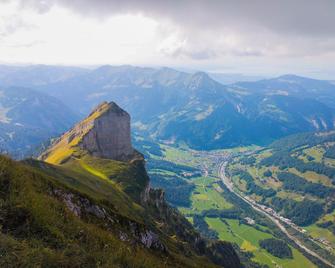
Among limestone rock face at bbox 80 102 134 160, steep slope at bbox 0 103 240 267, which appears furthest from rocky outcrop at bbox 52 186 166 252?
limestone rock face at bbox 80 102 134 160

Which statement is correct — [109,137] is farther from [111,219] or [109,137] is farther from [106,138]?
[111,219]

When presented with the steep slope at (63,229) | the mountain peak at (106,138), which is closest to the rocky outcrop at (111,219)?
the steep slope at (63,229)

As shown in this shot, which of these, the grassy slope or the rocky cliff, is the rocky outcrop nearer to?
the rocky cliff

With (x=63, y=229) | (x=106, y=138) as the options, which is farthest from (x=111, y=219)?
(x=106, y=138)

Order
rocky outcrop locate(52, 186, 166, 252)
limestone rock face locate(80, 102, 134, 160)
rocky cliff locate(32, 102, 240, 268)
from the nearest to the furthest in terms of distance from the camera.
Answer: rocky outcrop locate(52, 186, 166, 252), rocky cliff locate(32, 102, 240, 268), limestone rock face locate(80, 102, 134, 160)

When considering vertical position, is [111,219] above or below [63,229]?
below

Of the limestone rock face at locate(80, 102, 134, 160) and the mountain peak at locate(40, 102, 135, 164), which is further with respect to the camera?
the limestone rock face at locate(80, 102, 134, 160)

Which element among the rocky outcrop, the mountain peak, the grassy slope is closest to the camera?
the grassy slope

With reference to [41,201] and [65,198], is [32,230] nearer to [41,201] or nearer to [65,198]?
[41,201]
